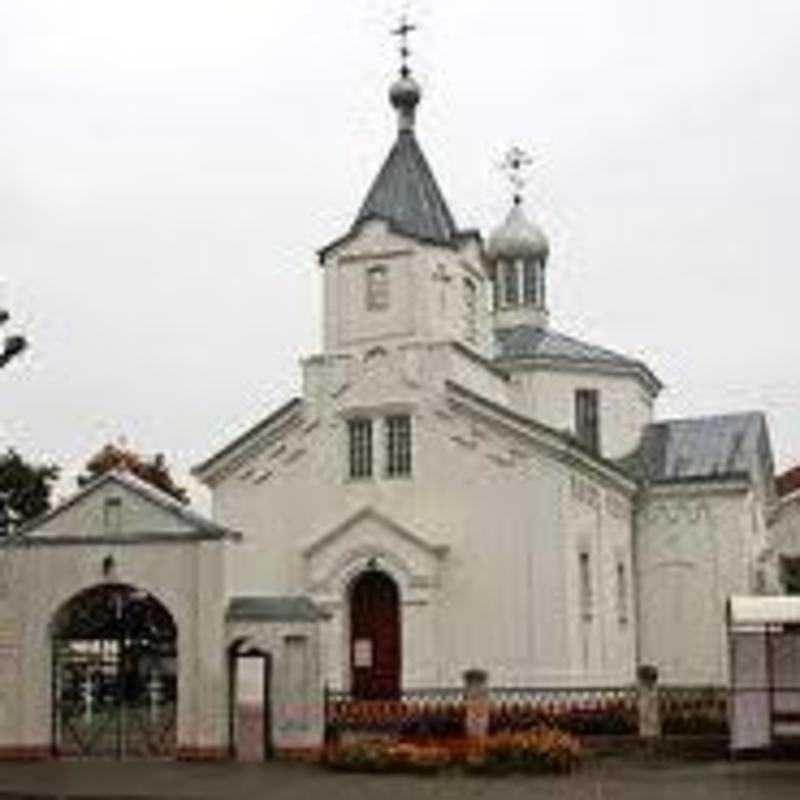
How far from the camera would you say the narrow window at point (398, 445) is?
120 ft

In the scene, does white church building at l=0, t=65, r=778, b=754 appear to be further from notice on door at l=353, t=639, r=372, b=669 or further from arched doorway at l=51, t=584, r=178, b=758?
arched doorway at l=51, t=584, r=178, b=758

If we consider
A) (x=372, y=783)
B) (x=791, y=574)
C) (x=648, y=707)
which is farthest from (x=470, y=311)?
(x=791, y=574)

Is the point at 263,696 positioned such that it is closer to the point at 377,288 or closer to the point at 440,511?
the point at 440,511

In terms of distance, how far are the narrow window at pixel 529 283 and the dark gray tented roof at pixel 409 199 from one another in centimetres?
877

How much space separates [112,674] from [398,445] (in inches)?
304

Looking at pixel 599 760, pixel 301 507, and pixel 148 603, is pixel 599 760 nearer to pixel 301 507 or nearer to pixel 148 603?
pixel 148 603

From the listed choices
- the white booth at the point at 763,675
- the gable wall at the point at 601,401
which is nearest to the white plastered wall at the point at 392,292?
the gable wall at the point at 601,401

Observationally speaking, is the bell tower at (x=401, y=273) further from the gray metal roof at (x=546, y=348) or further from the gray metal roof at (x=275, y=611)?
the gray metal roof at (x=275, y=611)

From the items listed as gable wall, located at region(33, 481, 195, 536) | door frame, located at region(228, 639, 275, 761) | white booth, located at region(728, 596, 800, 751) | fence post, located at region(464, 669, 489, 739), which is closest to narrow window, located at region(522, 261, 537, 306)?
fence post, located at region(464, 669, 489, 739)

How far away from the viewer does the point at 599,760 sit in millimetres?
27344

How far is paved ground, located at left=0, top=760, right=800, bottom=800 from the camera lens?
21750mm

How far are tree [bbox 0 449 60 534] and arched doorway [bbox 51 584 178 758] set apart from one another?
22335 mm

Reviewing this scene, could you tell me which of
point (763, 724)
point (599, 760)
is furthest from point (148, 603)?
point (763, 724)

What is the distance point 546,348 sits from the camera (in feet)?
146
